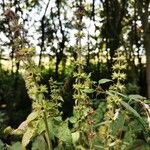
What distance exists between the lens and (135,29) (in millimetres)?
11406

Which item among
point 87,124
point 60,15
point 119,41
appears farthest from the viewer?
point 60,15

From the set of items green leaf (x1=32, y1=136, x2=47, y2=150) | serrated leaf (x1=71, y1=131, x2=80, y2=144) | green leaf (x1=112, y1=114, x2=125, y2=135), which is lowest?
green leaf (x1=32, y1=136, x2=47, y2=150)

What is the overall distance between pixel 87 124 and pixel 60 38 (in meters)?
9.95

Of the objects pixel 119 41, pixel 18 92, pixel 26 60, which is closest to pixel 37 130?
pixel 26 60

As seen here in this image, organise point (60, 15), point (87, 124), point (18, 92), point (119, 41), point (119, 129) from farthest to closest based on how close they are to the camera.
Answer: point (60, 15)
point (119, 41)
point (18, 92)
point (119, 129)
point (87, 124)

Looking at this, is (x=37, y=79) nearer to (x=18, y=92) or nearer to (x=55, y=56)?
(x=18, y=92)

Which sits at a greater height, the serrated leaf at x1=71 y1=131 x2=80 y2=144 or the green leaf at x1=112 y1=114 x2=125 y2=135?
the green leaf at x1=112 y1=114 x2=125 y2=135

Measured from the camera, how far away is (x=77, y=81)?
202cm

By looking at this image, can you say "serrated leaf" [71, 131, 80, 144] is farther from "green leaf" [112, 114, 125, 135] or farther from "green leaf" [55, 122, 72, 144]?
"green leaf" [112, 114, 125, 135]

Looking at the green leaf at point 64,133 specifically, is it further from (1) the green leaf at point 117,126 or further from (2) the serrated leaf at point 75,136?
(1) the green leaf at point 117,126

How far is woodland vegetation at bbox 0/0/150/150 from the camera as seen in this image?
191 centimetres

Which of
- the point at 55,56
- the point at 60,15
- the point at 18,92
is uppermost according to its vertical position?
the point at 60,15

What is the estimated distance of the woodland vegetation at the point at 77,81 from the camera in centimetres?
191

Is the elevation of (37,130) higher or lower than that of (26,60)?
lower
